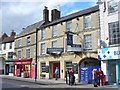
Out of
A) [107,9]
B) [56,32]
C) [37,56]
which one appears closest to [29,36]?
[37,56]

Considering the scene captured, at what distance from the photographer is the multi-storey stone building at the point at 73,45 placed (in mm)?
28172

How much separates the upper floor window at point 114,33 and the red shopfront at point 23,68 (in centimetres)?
1861

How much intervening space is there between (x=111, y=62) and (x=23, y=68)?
22.2m

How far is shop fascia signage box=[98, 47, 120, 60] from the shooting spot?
2420 cm

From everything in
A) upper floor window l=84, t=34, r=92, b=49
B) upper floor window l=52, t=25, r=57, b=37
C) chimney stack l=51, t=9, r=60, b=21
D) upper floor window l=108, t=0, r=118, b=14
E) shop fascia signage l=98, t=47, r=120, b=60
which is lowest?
shop fascia signage l=98, t=47, r=120, b=60

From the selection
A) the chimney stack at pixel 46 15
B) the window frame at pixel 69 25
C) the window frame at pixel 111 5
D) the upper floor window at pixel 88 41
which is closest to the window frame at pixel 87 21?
the upper floor window at pixel 88 41

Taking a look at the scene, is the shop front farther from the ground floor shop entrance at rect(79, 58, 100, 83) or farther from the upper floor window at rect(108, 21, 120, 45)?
the upper floor window at rect(108, 21, 120, 45)

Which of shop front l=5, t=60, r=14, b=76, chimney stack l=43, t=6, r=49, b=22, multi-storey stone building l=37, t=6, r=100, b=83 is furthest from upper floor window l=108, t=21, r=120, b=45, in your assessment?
shop front l=5, t=60, r=14, b=76

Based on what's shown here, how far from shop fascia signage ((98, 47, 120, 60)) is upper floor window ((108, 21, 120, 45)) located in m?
0.83

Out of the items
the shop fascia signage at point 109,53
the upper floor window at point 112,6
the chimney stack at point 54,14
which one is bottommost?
the shop fascia signage at point 109,53

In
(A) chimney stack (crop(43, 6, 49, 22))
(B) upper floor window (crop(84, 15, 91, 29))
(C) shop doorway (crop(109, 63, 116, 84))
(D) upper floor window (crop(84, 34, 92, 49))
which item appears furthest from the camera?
(A) chimney stack (crop(43, 6, 49, 22))

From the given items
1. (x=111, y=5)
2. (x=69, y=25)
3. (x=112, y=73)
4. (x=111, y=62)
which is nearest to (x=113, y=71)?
(x=112, y=73)

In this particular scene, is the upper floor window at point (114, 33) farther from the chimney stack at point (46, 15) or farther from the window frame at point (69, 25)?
the chimney stack at point (46, 15)

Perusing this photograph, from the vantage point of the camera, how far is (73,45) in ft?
95.9
